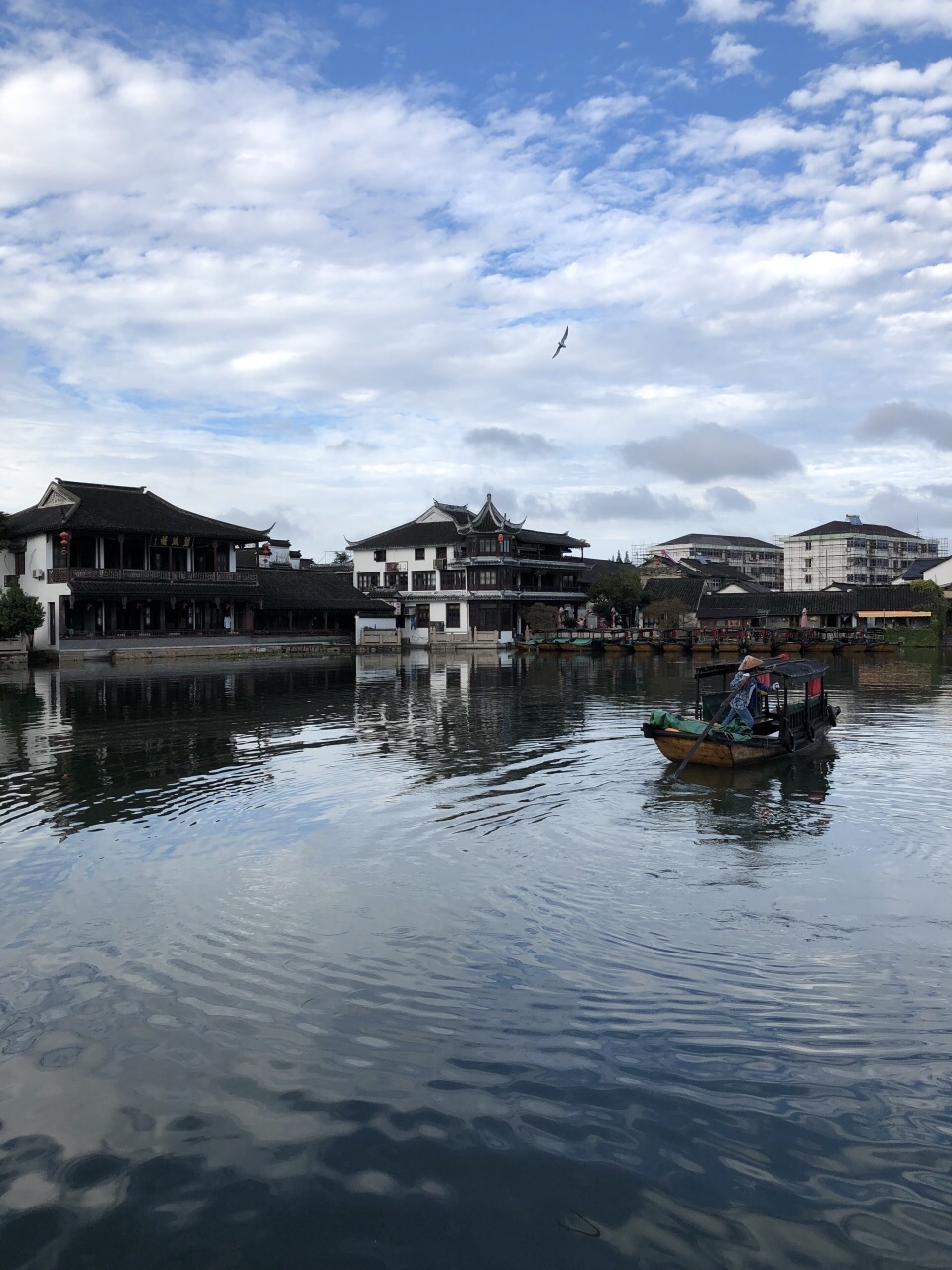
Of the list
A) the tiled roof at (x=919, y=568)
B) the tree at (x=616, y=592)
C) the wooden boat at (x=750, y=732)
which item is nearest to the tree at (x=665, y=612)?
the tree at (x=616, y=592)

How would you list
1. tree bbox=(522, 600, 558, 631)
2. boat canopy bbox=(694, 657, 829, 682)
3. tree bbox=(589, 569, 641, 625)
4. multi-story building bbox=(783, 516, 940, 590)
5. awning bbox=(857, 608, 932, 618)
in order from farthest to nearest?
multi-story building bbox=(783, 516, 940, 590)
tree bbox=(589, 569, 641, 625)
awning bbox=(857, 608, 932, 618)
tree bbox=(522, 600, 558, 631)
boat canopy bbox=(694, 657, 829, 682)

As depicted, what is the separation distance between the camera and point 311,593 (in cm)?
6259

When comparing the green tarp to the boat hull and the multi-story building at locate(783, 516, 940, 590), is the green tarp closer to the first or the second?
the boat hull

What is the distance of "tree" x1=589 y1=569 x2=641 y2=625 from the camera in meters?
70.7

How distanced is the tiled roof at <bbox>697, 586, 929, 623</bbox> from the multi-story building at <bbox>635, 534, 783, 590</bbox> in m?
45.4

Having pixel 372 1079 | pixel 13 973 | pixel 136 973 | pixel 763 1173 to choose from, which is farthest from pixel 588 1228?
pixel 13 973

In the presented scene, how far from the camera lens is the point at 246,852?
11891 mm

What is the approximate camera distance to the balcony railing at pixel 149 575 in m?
48.4

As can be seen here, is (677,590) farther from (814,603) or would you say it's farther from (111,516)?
(111,516)

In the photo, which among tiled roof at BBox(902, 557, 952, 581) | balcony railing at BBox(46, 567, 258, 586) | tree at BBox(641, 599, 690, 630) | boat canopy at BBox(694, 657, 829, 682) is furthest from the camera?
tiled roof at BBox(902, 557, 952, 581)

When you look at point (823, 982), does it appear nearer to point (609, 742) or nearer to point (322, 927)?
point (322, 927)

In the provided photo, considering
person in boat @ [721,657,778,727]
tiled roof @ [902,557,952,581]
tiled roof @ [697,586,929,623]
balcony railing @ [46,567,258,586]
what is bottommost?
person in boat @ [721,657,778,727]

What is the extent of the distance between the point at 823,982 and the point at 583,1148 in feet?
9.99

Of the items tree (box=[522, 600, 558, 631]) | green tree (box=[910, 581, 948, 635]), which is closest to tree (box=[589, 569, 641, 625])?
tree (box=[522, 600, 558, 631])
